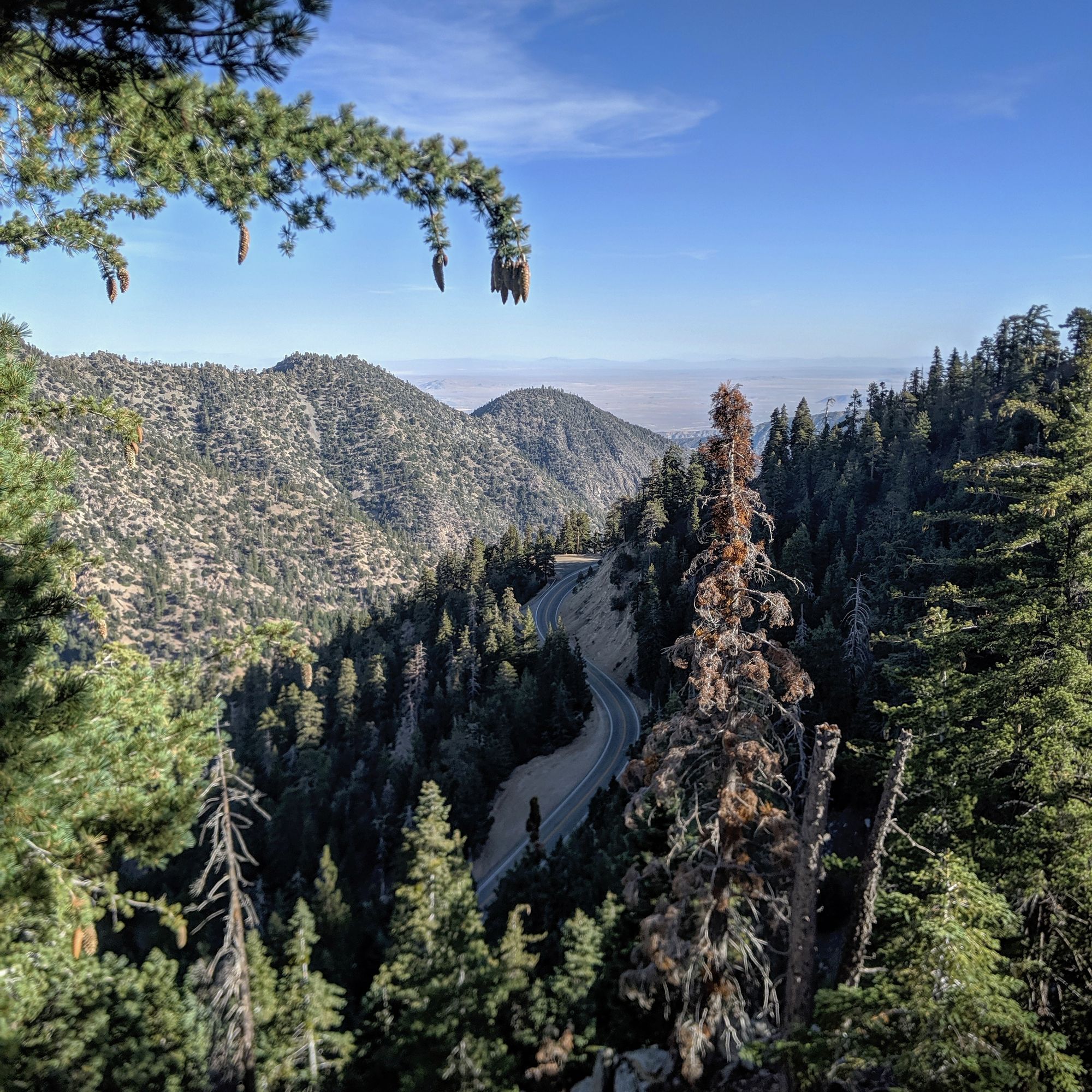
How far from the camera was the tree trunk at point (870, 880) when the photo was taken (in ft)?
27.1

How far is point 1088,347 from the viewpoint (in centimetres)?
1630

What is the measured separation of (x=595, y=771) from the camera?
172 ft

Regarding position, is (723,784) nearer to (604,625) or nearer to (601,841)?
(601,841)

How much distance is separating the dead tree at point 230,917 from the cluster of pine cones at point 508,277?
6.48 m

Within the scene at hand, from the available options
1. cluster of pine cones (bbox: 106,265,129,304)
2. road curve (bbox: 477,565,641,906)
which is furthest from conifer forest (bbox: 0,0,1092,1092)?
road curve (bbox: 477,565,641,906)

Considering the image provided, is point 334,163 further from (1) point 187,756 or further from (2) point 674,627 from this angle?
(2) point 674,627

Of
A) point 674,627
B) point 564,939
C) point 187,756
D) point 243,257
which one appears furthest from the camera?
point 674,627

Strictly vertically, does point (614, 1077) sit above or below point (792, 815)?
below

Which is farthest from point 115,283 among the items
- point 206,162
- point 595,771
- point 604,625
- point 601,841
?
point 604,625

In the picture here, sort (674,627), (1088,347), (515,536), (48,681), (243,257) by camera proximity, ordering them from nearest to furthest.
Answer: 1. (48,681)
2. (243,257)
3. (1088,347)
4. (674,627)
5. (515,536)

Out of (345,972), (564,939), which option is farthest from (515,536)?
(564,939)

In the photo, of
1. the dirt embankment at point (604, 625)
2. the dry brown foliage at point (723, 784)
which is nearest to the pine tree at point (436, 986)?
the dry brown foliage at point (723, 784)

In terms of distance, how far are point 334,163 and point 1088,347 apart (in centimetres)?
1788

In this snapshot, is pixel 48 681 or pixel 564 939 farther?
pixel 564 939
